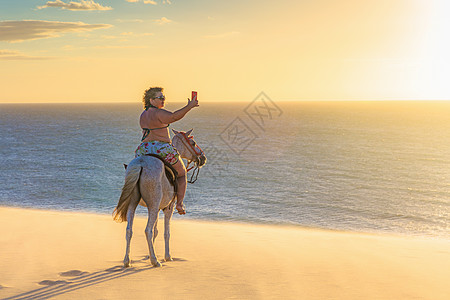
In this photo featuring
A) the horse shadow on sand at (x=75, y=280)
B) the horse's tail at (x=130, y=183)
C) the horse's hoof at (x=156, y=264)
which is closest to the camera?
the horse shadow on sand at (x=75, y=280)

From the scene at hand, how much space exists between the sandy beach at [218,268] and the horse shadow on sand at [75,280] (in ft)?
0.05

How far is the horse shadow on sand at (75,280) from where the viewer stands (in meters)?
6.40

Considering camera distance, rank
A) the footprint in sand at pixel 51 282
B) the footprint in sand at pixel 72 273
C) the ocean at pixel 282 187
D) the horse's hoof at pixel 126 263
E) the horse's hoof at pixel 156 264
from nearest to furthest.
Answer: the footprint in sand at pixel 51 282 < the footprint in sand at pixel 72 273 < the horse's hoof at pixel 126 263 < the horse's hoof at pixel 156 264 < the ocean at pixel 282 187

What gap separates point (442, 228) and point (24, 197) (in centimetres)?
2576

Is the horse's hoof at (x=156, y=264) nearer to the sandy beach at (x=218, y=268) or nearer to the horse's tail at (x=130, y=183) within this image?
the sandy beach at (x=218, y=268)

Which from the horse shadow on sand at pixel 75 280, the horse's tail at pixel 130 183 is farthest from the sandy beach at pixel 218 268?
the horse's tail at pixel 130 183

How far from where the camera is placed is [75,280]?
7129 millimetres

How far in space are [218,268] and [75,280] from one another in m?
2.76

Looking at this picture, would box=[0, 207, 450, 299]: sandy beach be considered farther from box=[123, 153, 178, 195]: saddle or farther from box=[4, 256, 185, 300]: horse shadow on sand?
box=[123, 153, 178, 195]: saddle

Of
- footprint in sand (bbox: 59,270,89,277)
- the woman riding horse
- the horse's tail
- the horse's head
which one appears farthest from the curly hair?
footprint in sand (bbox: 59,270,89,277)

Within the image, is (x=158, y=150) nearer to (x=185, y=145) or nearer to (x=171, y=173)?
(x=171, y=173)

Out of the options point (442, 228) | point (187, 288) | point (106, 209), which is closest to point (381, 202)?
point (442, 228)

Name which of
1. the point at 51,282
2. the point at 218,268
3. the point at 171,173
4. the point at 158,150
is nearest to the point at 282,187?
the point at 218,268

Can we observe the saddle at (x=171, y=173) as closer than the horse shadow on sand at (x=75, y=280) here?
No
